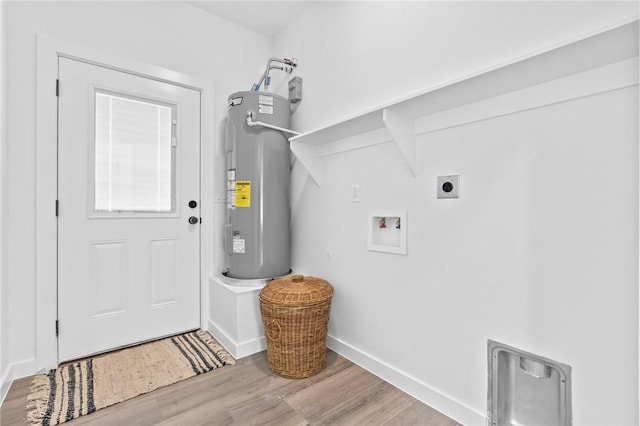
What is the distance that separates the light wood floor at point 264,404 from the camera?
54.7 inches

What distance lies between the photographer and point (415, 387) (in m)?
1.55

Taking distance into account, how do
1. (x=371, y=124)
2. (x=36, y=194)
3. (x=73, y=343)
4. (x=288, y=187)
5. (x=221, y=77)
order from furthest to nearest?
(x=221, y=77) < (x=288, y=187) < (x=73, y=343) < (x=36, y=194) < (x=371, y=124)

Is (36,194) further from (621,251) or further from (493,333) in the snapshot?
(621,251)

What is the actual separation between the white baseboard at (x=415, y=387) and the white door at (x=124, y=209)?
1307 mm

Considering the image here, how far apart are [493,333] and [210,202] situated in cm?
211

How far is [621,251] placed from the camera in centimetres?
98

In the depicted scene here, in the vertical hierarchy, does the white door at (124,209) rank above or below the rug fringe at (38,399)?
above

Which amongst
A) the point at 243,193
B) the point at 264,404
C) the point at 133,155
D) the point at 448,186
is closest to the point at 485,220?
the point at 448,186

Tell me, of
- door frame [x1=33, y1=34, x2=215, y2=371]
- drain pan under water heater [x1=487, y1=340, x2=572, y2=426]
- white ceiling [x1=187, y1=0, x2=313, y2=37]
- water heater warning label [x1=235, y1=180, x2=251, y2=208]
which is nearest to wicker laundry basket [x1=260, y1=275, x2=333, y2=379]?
water heater warning label [x1=235, y1=180, x2=251, y2=208]

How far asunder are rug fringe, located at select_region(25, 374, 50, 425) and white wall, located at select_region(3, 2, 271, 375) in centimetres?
14

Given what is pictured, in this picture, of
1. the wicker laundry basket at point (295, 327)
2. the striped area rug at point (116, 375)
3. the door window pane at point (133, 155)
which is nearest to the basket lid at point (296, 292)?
the wicker laundry basket at point (295, 327)

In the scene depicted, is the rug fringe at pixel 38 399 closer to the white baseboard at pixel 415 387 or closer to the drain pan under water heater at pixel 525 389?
the white baseboard at pixel 415 387

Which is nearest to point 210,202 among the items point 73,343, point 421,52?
point 73,343

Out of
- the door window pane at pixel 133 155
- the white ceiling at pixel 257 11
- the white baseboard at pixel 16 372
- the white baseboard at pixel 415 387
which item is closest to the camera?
the white baseboard at pixel 415 387
